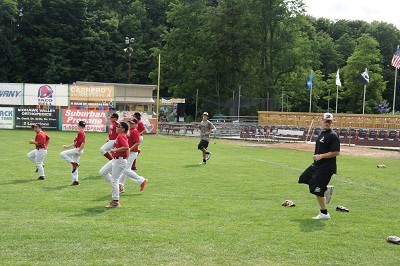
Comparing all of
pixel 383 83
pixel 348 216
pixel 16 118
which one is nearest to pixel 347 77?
pixel 383 83

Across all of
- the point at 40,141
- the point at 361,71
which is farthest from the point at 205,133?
the point at 361,71

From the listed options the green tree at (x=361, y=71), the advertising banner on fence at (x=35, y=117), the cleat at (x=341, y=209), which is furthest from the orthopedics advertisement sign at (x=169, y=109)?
the cleat at (x=341, y=209)

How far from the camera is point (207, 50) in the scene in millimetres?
61219

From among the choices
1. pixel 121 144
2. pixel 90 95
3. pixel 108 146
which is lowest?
pixel 108 146

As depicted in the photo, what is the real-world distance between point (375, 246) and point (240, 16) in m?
54.4

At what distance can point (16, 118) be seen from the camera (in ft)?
134

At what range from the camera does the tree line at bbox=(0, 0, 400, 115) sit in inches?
2363

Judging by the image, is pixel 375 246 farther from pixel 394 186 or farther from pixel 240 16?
pixel 240 16

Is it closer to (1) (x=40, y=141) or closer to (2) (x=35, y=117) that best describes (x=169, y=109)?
(2) (x=35, y=117)

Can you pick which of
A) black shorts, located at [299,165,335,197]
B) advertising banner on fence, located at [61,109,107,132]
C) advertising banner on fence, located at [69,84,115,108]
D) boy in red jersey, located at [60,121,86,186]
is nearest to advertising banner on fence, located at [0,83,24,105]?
advertising banner on fence, located at [69,84,115,108]

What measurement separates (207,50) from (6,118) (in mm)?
27727

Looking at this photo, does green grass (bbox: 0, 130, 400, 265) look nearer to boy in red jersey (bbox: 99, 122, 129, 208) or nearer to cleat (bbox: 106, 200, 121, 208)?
cleat (bbox: 106, 200, 121, 208)

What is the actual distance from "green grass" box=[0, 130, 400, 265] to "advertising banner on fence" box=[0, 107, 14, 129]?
84.4 feet

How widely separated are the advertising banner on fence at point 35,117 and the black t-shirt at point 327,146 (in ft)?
113
